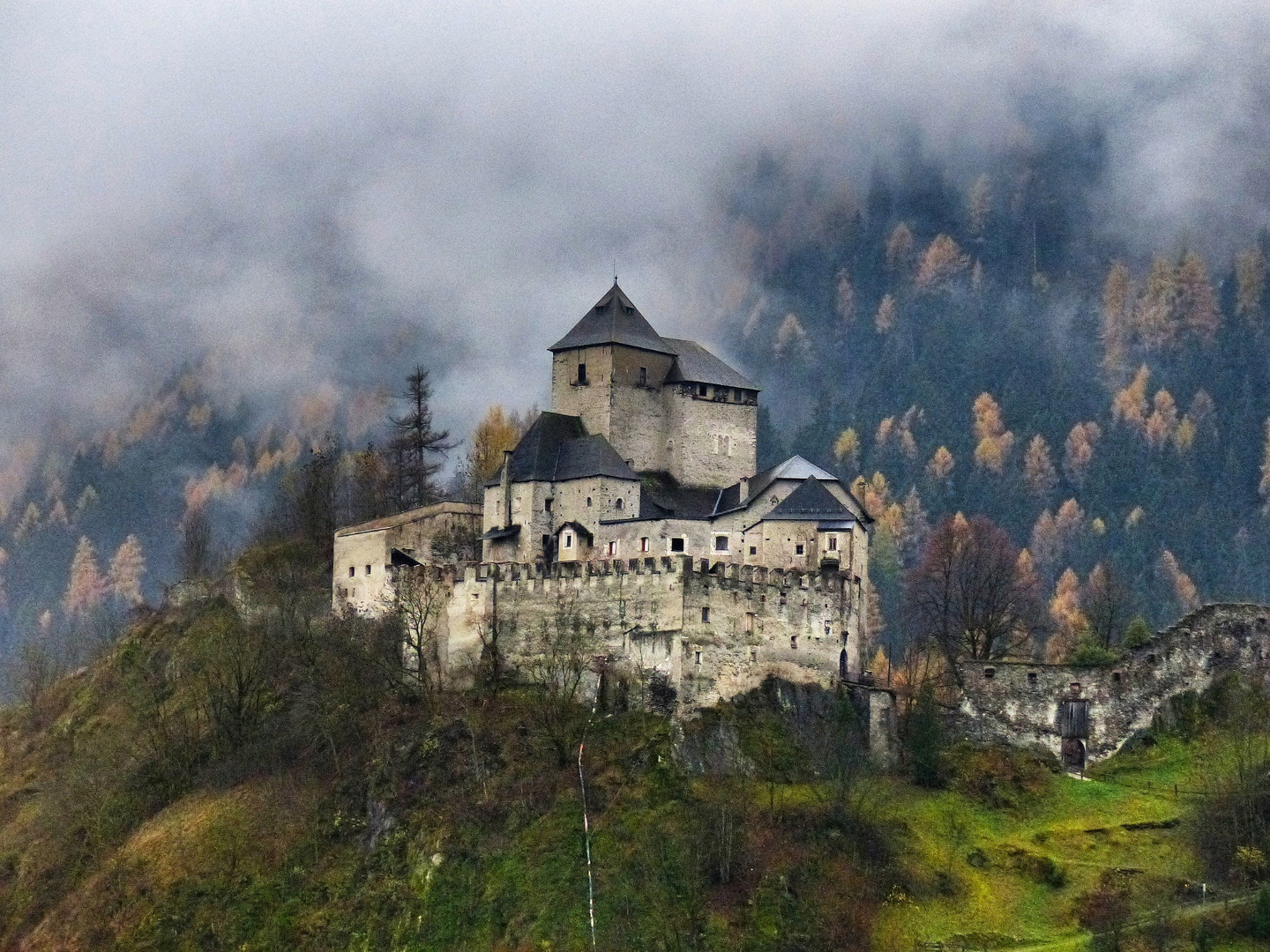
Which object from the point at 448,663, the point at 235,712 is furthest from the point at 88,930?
the point at 448,663

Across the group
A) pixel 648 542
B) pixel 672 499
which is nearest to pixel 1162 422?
pixel 672 499

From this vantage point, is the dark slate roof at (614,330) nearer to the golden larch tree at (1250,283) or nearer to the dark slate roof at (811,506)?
the dark slate roof at (811,506)

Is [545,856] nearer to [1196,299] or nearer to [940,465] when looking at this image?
[940,465]

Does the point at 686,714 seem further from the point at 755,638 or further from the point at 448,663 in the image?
the point at 448,663

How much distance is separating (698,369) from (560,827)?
87.3 ft

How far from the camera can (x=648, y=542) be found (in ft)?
268

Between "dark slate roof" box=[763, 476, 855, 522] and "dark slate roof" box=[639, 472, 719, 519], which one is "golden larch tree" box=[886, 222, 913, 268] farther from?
"dark slate roof" box=[763, 476, 855, 522]

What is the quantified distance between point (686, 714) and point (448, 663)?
1061cm

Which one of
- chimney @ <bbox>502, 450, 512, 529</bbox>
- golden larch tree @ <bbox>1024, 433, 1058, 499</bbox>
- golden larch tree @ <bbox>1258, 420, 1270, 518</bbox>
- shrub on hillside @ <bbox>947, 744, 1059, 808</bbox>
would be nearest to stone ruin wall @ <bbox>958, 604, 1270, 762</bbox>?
shrub on hillside @ <bbox>947, 744, 1059, 808</bbox>

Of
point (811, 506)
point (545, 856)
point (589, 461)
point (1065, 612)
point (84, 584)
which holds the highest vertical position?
point (589, 461)

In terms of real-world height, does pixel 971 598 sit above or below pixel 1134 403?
below

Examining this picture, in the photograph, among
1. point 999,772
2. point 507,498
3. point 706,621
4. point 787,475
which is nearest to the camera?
point 999,772

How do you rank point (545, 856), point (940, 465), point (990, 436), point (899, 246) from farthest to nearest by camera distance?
point (899, 246) → point (990, 436) → point (940, 465) → point (545, 856)

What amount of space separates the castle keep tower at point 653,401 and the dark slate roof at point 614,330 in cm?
5
